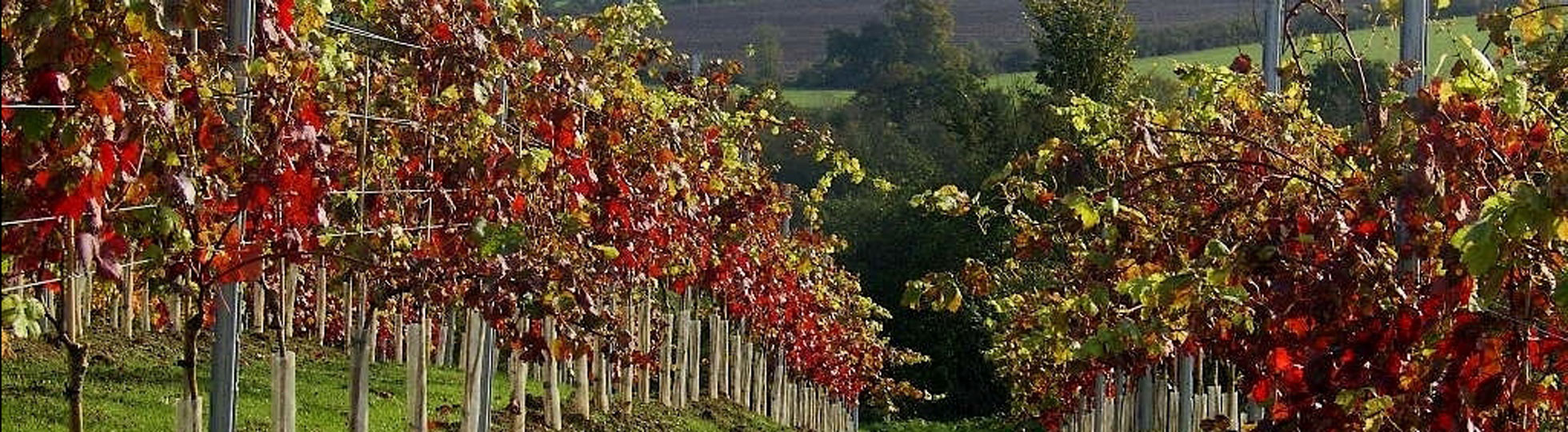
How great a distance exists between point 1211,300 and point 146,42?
2900mm

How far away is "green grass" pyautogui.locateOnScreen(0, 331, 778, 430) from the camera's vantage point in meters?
8.39

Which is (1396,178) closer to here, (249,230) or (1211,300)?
(1211,300)

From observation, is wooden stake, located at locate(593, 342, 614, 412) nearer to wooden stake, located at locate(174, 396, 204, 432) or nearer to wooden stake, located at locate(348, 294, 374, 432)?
wooden stake, located at locate(348, 294, 374, 432)

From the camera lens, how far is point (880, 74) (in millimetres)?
56719

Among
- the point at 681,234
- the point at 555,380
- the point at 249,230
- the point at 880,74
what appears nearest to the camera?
the point at 249,230

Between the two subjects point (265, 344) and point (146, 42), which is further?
point (265, 344)

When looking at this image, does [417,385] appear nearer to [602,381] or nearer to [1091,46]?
[602,381]

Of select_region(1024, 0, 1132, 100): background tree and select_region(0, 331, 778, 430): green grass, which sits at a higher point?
select_region(1024, 0, 1132, 100): background tree

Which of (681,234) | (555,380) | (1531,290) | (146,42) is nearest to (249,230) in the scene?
(146,42)

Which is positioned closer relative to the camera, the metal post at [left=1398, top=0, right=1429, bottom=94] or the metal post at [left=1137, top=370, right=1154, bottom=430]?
the metal post at [left=1398, top=0, right=1429, bottom=94]

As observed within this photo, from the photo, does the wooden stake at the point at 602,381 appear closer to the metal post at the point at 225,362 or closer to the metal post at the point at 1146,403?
the metal post at the point at 1146,403

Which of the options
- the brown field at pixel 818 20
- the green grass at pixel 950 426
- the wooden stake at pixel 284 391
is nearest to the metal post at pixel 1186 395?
the wooden stake at pixel 284 391

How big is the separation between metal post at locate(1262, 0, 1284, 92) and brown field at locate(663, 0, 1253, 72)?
55.2 meters

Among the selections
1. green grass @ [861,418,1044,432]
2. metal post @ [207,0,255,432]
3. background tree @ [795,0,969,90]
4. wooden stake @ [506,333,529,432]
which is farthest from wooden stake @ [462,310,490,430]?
background tree @ [795,0,969,90]
